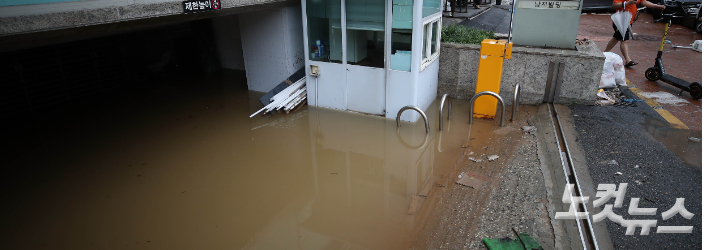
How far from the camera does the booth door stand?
7.71 m

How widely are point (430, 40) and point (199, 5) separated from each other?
4.49m

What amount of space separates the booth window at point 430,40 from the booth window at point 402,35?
14.4 inches

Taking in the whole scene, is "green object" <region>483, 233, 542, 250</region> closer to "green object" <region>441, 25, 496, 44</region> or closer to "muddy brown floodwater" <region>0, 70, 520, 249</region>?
"muddy brown floodwater" <region>0, 70, 520, 249</region>

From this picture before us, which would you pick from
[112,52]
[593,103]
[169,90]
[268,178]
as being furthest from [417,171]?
[112,52]

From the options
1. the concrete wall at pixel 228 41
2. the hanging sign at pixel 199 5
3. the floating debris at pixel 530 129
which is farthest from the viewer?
the concrete wall at pixel 228 41

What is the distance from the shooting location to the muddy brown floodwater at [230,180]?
498cm

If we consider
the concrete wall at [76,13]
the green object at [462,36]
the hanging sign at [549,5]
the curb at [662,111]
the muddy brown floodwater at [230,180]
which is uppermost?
the concrete wall at [76,13]

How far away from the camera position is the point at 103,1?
16.0 ft

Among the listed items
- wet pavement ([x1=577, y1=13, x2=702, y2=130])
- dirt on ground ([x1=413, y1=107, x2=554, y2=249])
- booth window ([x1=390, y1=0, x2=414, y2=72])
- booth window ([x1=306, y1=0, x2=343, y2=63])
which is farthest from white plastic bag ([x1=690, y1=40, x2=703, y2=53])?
booth window ([x1=306, y1=0, x2=343, y2=63])

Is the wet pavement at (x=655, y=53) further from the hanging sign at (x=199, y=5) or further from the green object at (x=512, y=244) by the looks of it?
the hanging sign at (x=199, y=5)

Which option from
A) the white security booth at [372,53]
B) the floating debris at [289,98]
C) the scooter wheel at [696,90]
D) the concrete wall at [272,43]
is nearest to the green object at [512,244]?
the white security booth at [372,53]

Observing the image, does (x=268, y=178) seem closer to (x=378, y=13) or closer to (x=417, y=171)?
(x=417, y=171)

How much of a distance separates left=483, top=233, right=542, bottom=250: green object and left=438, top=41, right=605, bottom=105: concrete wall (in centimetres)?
485

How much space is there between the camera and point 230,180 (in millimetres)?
6168
